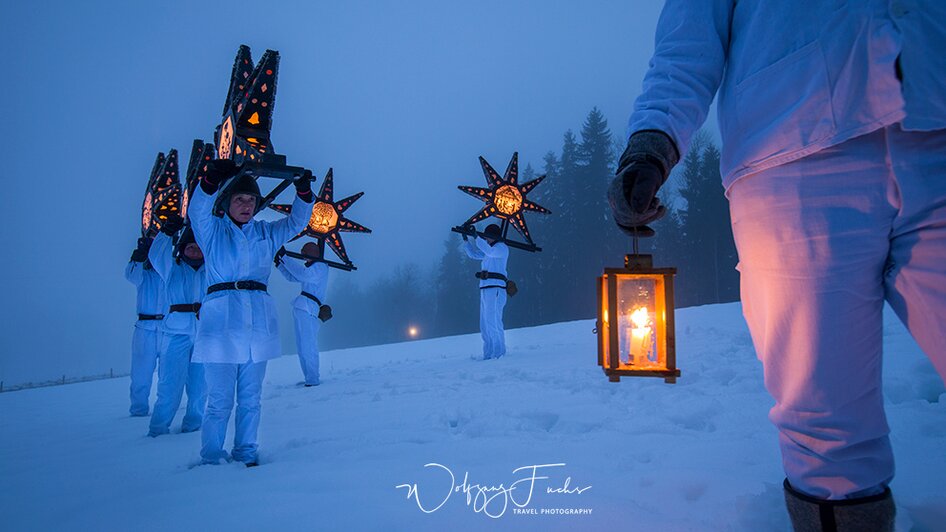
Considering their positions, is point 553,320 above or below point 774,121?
below

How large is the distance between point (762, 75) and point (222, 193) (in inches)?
146

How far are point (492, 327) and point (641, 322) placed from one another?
21.8ft

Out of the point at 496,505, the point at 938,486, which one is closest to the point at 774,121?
the point at 938,486

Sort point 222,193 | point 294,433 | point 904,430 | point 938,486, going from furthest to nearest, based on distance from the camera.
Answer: point 294,433, point 222,193, point 904,430, point 938,486

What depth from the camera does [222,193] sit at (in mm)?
3605

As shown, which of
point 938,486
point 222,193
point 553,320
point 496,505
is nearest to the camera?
point 938,486

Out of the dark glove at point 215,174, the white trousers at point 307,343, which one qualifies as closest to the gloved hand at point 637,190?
the dark glove at point 215,174

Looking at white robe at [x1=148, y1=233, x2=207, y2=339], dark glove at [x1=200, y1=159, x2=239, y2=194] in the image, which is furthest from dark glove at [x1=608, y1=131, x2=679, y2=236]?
white robe at [x1=148, y1=233, x2=207, y2=339]

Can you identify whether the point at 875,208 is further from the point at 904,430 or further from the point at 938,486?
the point at 904,430

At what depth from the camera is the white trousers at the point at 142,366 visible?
6090mm

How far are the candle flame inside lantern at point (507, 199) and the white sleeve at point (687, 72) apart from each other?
8.02m

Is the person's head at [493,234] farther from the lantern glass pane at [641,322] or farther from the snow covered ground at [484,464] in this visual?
the lantern glass pane at [641,322]

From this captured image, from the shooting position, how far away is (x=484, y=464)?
2.55m

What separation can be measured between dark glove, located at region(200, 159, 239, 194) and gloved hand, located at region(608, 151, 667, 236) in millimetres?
3026
